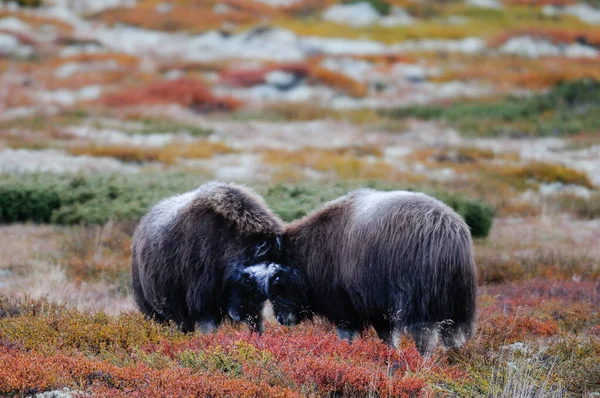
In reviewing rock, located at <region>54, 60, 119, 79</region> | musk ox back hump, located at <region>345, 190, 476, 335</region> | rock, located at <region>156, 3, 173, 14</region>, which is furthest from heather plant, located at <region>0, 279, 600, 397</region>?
rock, located at <region>156, 3, 173, 14</region>

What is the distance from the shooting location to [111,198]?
1641 centimetres

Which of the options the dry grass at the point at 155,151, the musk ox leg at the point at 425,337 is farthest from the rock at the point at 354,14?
the musk ox leg at the point at 425,337

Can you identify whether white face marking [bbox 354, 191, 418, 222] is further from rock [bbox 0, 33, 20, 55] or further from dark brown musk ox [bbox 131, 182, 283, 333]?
rock [bbox 0, 33, 20, 55]

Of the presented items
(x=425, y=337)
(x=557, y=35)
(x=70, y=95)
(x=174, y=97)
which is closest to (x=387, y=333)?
(x=425, y=337)

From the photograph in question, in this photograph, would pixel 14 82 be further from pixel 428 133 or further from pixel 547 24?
pixel 547 24

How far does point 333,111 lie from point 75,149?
48.8 ft

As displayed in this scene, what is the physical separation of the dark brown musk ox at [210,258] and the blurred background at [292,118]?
1.66 metres

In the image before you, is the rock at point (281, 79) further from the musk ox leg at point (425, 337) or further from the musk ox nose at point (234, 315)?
the musk ox leg at point (425, 337)

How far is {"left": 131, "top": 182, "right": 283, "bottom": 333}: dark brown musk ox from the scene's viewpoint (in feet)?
28.1

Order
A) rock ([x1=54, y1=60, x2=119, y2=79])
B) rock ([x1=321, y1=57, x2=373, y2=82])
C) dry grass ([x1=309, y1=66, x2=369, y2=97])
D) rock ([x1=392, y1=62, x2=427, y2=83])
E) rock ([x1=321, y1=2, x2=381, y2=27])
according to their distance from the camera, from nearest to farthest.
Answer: dry grass ([x1=309, y1=66, x2=369, y2=97])
rock ([x1=54, y1=60, x2=119, y2=79])
rock ([x1=392, y1=62, x2=427, y2=83])
rock ([x1=321, y1=57, x2=373, y2=82])
rock ([x1=321, y1=2, x2=381, y2=27])

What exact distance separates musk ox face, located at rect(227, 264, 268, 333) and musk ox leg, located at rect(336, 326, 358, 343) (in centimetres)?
88

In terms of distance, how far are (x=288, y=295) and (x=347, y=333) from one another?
78 centimetres

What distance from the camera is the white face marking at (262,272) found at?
852cm

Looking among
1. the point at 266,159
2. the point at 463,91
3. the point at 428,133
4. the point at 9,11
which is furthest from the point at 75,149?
the point at 9,11
